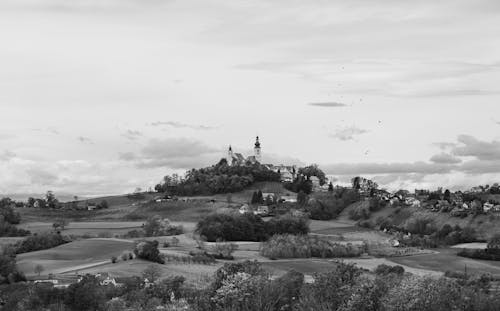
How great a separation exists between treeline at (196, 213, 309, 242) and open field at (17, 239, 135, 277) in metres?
23.6

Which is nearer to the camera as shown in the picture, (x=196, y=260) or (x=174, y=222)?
(x=196, y=260)

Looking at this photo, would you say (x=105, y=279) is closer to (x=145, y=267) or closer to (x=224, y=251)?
(x=145, y=267)

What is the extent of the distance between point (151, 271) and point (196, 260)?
73.8ft

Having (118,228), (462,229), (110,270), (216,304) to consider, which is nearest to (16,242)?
(118,228)

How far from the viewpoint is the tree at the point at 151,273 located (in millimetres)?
95506

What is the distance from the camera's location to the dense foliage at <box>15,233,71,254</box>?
14219cm

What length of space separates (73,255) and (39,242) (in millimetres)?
17616

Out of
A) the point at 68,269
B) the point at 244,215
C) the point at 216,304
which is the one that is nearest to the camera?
the point at 216,304

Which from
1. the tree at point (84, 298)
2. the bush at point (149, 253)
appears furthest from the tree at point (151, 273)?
the tree at point (84, 298)

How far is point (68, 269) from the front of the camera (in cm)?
11381

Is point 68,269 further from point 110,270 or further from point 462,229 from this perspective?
point 462,229

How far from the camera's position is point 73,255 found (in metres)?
131

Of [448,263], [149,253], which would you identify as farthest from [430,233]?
[149,253]

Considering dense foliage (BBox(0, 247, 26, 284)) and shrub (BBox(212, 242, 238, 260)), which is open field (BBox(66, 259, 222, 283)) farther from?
shrub (BBox(212, 242, 238, 260))
